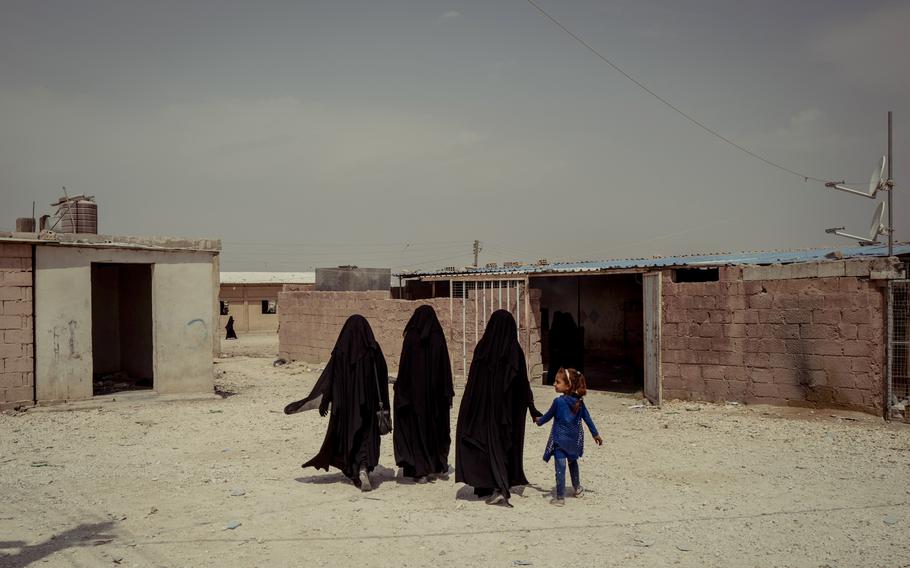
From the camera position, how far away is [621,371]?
1634 centimetres

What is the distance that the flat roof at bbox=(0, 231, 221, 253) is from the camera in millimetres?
10156

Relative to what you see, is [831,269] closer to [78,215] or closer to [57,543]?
[57,543]

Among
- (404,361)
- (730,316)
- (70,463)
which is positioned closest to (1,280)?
(70,463)

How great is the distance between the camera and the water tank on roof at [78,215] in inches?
489

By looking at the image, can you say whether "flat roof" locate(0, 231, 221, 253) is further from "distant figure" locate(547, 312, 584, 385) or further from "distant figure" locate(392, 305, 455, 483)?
"distant figure" locate(547, 312, 584, 385)

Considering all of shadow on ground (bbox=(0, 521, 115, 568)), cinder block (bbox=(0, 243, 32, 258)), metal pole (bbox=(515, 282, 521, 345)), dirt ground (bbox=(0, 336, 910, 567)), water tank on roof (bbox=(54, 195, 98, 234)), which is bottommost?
dirt ground (bbox=(0, 336, 910, 567))

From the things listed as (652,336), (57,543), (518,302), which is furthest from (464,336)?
(57,543)

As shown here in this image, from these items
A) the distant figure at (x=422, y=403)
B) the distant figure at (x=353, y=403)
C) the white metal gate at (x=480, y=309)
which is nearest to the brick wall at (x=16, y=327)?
the distant figure at (x=353, y=403)

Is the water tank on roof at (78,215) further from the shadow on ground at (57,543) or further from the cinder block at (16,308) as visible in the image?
the shadow on ground at (57,543)

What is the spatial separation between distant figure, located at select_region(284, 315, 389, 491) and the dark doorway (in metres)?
8.68

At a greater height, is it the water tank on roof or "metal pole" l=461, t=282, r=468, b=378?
the water tank on roof

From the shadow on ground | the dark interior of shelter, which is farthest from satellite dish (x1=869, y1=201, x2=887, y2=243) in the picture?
the shadow on ground

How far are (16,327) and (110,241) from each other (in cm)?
178

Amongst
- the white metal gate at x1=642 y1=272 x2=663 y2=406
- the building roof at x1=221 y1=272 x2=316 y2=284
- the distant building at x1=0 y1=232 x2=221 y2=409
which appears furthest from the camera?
the building roof at x1=221 y1=272 x2=316 y2=284
